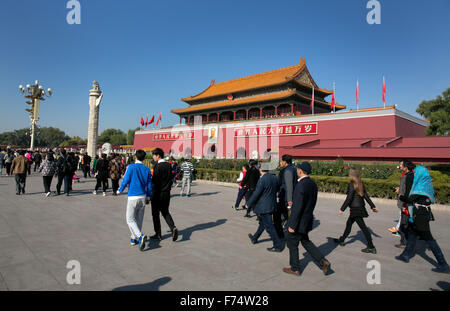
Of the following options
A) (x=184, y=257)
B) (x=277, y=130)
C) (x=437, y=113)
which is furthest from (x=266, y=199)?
(x=437, y=113)

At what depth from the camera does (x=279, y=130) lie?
22.9 meters

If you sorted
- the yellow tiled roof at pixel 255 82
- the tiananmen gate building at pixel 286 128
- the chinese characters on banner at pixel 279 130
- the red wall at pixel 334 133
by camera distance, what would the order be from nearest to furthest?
the tiananmen gate building at pixel 286 128, the red wall at pixel 334 133, the chinese characters on banner at pixel 279 130, the yellow tiled roof at pixel 255 82

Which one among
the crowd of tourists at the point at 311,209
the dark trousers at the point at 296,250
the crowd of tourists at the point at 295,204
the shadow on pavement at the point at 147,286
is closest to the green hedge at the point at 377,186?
the crowd of tourists at the point at 295,204

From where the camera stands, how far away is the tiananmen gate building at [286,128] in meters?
15.9

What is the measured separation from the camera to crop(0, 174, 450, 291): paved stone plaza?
301cm

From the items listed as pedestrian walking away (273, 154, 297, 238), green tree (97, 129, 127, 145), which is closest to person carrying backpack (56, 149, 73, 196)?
pedestrian walking away (273, 154, 297, 238)

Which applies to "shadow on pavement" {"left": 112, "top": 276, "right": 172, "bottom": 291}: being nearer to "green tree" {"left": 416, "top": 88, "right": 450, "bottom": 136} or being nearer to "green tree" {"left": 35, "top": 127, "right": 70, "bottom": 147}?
"green tree" {"left": 416, "top": 88, "right": 450, "bottom": 136}

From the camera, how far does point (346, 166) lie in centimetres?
1402

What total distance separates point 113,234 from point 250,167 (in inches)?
139

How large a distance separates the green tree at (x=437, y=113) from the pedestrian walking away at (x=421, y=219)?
24.4m

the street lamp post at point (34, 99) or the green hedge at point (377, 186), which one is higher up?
the street lamp post at point (34, 99)

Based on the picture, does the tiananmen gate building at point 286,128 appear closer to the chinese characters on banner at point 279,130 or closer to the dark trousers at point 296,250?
the chinese characters on banner at point 279,130
